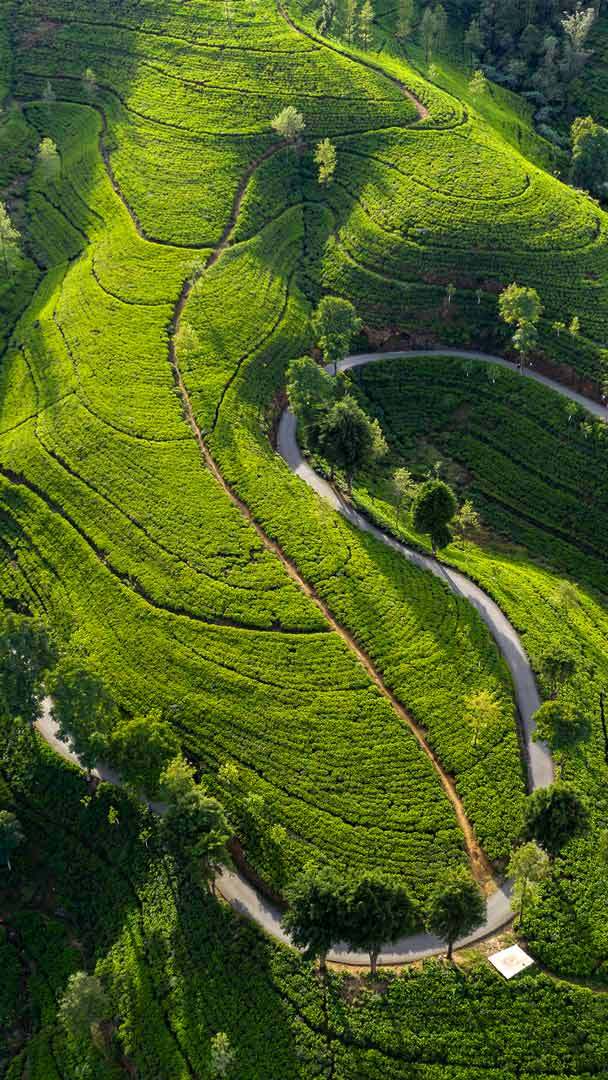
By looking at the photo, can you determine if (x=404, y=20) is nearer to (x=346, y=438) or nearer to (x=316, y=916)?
(x=346, y=438)

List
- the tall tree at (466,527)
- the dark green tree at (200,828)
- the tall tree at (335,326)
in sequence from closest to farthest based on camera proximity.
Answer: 1. the dark green tree at (200,828)
2. the tall tree at (466,527)
3. the tall tree at (335,326)

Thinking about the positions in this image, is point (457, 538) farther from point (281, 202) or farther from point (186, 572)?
point (281, 202)

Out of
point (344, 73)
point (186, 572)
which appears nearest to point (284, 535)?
point (186, 572)

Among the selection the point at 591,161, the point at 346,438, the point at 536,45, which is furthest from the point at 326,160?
the point at 536,45

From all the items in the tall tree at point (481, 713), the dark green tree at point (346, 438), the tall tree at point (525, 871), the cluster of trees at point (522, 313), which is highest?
the dark green tree at point (346, 438)

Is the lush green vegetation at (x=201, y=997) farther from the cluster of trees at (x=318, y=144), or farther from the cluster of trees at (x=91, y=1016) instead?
the cluster of trees at (x=318, y=144)

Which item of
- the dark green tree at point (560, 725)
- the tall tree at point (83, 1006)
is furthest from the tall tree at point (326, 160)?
the tall tree at point (83, 1006)

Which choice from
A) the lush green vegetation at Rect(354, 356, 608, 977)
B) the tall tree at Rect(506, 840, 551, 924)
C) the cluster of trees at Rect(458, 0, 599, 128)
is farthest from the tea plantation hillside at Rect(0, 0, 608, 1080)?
the cluster of trees at Rect(458, 0, 599, 128)
